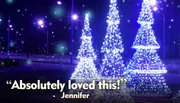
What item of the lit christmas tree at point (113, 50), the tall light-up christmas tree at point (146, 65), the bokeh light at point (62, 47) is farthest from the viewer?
the bokeh light at point (62, 47)

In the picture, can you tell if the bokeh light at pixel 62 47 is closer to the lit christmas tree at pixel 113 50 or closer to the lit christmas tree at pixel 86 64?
the lit christmas tree at pixel 86 64

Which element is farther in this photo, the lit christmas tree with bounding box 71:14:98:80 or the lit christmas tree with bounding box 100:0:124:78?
the lit christmas tree with bounding box 100:0:124:78

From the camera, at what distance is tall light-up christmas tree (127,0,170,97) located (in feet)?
38.0

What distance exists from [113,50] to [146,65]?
105 centimetres

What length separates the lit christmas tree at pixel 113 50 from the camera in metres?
11.9

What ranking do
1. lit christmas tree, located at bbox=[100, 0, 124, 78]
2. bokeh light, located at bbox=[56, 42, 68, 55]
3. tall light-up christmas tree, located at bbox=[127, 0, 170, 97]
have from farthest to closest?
bokeh light, located at bbox=[56, 42, 68, 55]
lit christmas tree, located at bbox=[100, 0, 124, 78]
tall light-up christmas tree, located at bbox=[127, 0, 170, 97]

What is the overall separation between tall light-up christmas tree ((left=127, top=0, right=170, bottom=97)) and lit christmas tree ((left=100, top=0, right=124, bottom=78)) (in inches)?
15.2

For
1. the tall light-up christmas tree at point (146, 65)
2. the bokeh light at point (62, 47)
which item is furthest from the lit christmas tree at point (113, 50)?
the bokeh light at point (62, 47)

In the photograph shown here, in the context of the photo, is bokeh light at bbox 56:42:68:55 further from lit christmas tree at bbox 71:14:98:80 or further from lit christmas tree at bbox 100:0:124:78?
lit christmas tree at bbox 100:0:124:78

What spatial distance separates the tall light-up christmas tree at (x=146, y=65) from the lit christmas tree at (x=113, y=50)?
1.27 ft

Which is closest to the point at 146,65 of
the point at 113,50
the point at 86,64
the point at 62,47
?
the point at 113,50

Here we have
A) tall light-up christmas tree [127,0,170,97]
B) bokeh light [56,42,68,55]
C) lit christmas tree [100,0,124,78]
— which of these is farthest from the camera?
bokeh light [56,42,68,55]

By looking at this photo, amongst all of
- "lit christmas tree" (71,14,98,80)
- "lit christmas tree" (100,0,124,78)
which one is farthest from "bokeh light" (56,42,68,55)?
"lit christmas tree" (100,0,124,78)

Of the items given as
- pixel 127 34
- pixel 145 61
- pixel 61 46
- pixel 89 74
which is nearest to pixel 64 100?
pixel 89 74
